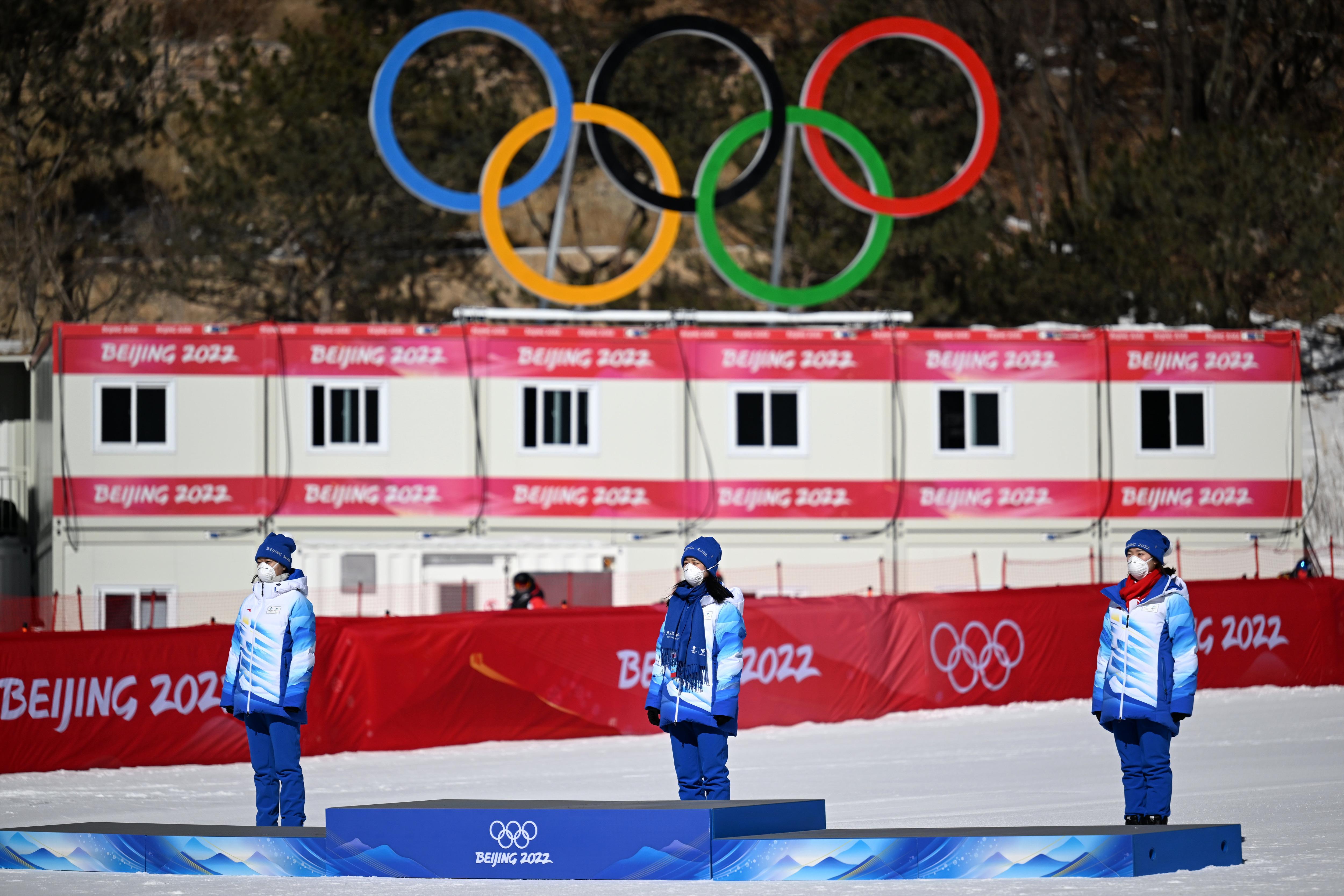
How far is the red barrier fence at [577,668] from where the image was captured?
49.6ft

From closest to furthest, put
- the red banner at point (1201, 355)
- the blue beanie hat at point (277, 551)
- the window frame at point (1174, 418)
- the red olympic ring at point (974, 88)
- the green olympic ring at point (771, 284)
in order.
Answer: the blue beanie hat at point (277, 551), the red banner at point (1201, 355), the window frame at point (1174, 418), the green olympic ring at point (771, 284), the red olympic ring at point (974, 88)

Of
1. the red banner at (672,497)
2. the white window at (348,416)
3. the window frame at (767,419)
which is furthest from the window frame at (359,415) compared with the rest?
the window frame at (767,419)

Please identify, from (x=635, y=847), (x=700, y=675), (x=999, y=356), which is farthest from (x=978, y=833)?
(x=999, y=356)

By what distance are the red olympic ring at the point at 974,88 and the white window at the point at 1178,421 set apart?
4993mm

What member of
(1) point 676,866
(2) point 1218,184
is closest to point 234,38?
(2) point 1218,184

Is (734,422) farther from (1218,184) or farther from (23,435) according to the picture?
(1218,184)

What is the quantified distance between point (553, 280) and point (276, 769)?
1958cm

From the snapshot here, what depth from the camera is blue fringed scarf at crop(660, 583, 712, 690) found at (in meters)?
10.0

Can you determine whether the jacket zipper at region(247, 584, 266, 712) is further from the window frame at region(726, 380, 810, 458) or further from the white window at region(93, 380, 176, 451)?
the window frame at region(726, 380, 810, 458)

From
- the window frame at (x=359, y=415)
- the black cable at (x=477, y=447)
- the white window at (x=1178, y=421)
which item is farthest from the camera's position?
the white window at (x=1178, y=421)

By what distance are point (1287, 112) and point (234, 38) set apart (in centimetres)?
2893

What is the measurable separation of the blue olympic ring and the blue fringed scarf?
735 inches

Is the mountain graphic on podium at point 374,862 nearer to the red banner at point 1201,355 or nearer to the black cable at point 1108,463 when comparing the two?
the black cable at point 1108,463

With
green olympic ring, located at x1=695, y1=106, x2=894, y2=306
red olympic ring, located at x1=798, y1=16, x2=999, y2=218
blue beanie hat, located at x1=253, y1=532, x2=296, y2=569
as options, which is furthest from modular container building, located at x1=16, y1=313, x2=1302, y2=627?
blue beanie hat, located at x1=253, y1=532, x2=296, y2=569
